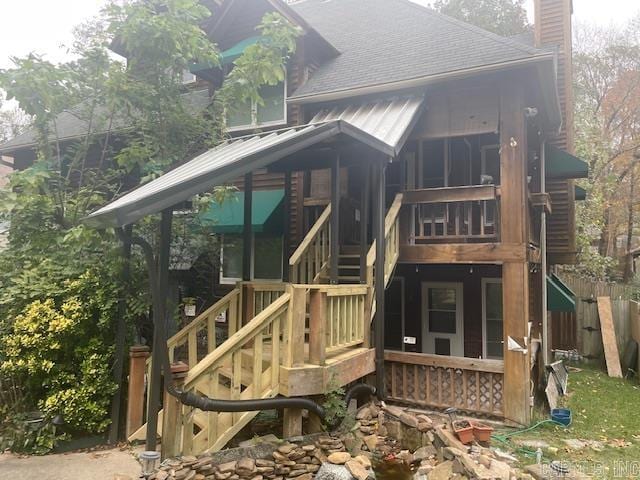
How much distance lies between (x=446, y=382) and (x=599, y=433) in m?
2.25

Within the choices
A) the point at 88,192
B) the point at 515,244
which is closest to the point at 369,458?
the point at 515,244

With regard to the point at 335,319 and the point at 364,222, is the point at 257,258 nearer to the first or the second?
the point at 364,222

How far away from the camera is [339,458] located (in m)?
4.58

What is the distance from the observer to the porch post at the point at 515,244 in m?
6.28

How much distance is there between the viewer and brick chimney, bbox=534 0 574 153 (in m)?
10.8

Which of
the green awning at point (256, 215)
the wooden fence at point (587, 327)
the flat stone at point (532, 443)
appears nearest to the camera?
the flat stone at point (532, 443)

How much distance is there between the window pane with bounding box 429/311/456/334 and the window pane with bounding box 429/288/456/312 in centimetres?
13

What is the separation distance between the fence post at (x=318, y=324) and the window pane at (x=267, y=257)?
4.41 meters

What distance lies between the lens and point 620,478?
15.5 ft

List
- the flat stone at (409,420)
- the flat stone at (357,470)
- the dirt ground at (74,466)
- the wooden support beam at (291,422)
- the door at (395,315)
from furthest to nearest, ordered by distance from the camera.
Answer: the door at (395,315)
the flat stone at (409,420)
the wooden support beam at (291,422)
the flat stone at (357,470)
the dirt ground at (74,466)

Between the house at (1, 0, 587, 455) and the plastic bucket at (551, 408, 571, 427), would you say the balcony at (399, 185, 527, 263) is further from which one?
the plastic bucket at (551, 408, 571, 427)

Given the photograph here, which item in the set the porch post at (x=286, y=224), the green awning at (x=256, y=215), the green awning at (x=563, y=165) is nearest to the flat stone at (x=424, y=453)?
the porch post at (x=286, y=224)

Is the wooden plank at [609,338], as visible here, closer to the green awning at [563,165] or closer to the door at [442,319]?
the door at [442,319]

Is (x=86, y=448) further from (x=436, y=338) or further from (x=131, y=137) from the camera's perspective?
(x=436, y=338)
